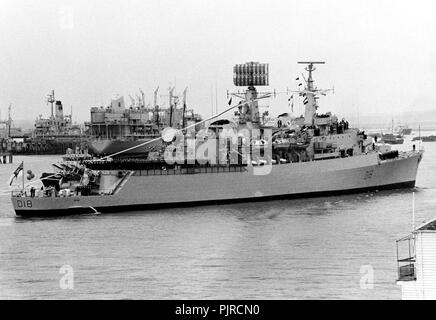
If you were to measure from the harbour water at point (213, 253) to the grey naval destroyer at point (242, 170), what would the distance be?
3.44 feet

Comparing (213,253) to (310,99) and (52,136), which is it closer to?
(310,99)

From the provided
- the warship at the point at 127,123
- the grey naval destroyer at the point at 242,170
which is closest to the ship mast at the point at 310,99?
the grey naval destroyer at the point at 242,170

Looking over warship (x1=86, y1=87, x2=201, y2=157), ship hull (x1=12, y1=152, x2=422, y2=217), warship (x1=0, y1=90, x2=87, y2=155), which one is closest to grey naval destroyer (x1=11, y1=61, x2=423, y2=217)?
ship hull (x1=12, y1=152, x2=422, y2=217)

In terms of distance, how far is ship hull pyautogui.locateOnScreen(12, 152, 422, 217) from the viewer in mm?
25094

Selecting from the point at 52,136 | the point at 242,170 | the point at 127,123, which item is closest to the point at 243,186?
the point at 242,170

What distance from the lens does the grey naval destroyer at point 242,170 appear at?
2597 cm

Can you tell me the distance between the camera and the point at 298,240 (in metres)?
18.4

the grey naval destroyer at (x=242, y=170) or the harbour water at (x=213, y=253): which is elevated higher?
the grey naval destroyer at (x=242, y=170)

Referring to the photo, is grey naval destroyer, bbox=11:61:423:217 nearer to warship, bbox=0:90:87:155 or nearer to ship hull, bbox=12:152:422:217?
ship hull, bbox=12:152:422:217

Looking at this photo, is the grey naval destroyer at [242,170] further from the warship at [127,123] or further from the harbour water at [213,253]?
the warship at [127,123]

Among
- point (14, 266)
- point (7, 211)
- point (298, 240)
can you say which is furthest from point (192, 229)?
point (7, 211)

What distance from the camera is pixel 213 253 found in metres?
16.8

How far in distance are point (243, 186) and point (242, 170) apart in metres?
0.57
